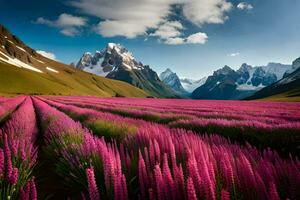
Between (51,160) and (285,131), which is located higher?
(285,131)

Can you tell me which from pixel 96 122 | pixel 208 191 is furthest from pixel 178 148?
pixel 96 122

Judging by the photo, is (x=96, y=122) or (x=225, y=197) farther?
(x=96, y=122)

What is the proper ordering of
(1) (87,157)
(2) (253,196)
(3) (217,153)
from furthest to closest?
(1) (87,157) → (3) (217,153) → (2) (253,196)

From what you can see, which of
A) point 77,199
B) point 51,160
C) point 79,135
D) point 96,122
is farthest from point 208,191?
point 96,122

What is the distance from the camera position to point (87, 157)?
5562 millimetres

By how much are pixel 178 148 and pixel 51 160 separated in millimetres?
5771

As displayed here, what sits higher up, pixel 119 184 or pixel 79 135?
pixel 119 184

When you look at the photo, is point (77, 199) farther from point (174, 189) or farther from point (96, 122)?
point (96, 122)

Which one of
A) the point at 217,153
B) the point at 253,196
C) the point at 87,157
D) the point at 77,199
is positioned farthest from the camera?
the point at 87,157

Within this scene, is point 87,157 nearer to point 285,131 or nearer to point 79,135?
point 79,135

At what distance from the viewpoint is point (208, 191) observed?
2.11m

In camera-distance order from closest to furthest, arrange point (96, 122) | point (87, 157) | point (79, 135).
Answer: point (87, 157) → point (79, 135) → point (96, 122)

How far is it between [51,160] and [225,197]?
8.18 meters

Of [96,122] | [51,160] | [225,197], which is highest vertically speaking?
[225,197]
